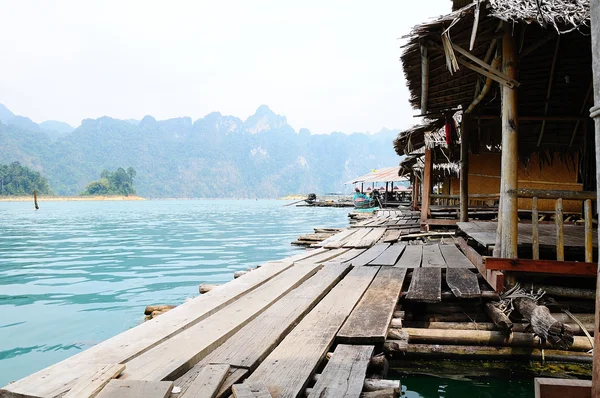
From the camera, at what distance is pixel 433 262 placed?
5.80 meters

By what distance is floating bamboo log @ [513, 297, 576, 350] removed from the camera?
304 centimetres

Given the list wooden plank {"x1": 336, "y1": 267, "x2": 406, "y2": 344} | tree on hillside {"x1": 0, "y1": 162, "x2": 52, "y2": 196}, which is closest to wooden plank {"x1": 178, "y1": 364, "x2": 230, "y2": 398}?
wooden plank {"x1": 336, "y1": 267, "x2": 406, "y2": 344}

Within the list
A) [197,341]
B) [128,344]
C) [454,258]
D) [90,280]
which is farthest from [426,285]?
[90,280]

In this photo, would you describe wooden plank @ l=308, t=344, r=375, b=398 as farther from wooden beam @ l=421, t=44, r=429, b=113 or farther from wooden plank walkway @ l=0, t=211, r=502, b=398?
wooden beam @ l=421, t=44, r=429, b=113

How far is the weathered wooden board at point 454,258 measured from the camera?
5.50m

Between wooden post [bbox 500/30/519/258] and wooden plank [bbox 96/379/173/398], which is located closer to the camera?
wooden plank [bbox 96/379/173/398]

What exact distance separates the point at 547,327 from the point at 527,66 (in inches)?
188

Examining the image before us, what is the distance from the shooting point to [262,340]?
2949 mm

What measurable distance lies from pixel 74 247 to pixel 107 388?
15.7 metres

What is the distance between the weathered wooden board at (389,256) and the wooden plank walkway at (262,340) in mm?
668

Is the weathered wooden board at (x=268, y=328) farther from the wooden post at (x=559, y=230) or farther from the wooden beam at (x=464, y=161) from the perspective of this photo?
the wooden beam at (x=464, y=161)

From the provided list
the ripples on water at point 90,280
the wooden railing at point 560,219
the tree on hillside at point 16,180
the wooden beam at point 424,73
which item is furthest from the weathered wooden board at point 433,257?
the tree on hillside at point 16,180

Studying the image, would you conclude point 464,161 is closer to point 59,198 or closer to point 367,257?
point 367,257

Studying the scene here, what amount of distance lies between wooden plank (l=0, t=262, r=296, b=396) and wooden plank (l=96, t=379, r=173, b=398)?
0.74ft
